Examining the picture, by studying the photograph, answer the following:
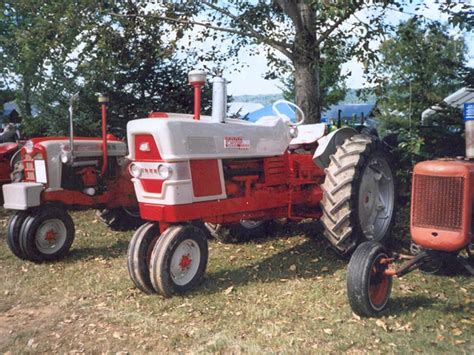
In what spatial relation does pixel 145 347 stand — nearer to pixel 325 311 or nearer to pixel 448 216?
pixel 325 311

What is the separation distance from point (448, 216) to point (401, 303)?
2.80ft

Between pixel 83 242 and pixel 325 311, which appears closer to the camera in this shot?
pixel 325 311

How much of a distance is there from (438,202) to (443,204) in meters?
0.04

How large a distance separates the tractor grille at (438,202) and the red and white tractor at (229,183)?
3.39 feet

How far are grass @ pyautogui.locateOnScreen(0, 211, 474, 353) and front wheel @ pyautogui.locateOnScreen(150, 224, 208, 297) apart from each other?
12cm

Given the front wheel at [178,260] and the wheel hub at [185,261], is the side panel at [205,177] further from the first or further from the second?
the wheel hub at [185,261]

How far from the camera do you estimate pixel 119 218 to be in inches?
285

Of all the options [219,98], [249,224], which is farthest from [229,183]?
[249,224]

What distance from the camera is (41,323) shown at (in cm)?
403

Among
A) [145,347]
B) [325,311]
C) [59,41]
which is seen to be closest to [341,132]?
[325,311]

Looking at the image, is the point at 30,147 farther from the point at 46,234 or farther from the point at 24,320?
the point at 24,320

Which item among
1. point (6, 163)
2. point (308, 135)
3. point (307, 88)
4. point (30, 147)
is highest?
point (307, 88)

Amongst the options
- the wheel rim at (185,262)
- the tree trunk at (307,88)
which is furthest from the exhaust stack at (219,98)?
the tree trunk at (307,88)

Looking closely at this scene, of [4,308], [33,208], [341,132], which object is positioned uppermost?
[341,132]
